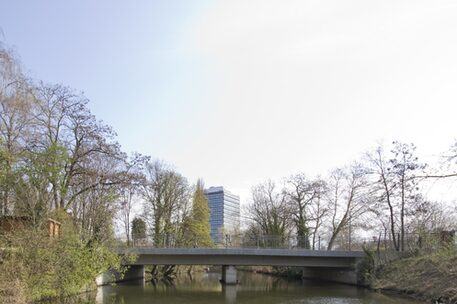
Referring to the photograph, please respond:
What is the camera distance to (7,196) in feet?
72.5

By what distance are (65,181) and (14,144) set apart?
25.8 feet

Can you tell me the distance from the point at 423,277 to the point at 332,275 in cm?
1796

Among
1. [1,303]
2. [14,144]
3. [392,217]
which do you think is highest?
[14,144]

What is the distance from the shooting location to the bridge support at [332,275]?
1565 inches

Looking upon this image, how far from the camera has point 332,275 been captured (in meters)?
45.2

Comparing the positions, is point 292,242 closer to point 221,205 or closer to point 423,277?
point 423,277

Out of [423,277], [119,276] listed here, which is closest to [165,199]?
[119,276]

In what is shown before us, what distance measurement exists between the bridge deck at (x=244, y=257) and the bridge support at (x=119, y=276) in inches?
110

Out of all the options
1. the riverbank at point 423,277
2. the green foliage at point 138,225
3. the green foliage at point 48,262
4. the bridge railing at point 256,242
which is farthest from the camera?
the green foliage at point 138,225

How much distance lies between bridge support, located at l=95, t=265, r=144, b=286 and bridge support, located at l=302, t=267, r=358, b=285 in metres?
17.3

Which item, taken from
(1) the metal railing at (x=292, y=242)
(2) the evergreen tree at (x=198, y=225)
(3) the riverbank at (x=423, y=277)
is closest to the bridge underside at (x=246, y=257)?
(1) the metal railing at (x=292, y=242)

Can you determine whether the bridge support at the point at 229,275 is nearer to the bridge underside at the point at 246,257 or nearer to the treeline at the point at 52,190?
the bridge underside at the point at 246,257

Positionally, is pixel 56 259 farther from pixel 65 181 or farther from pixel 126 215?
pixel 126 215

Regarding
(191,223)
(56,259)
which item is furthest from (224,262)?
(56,259)
